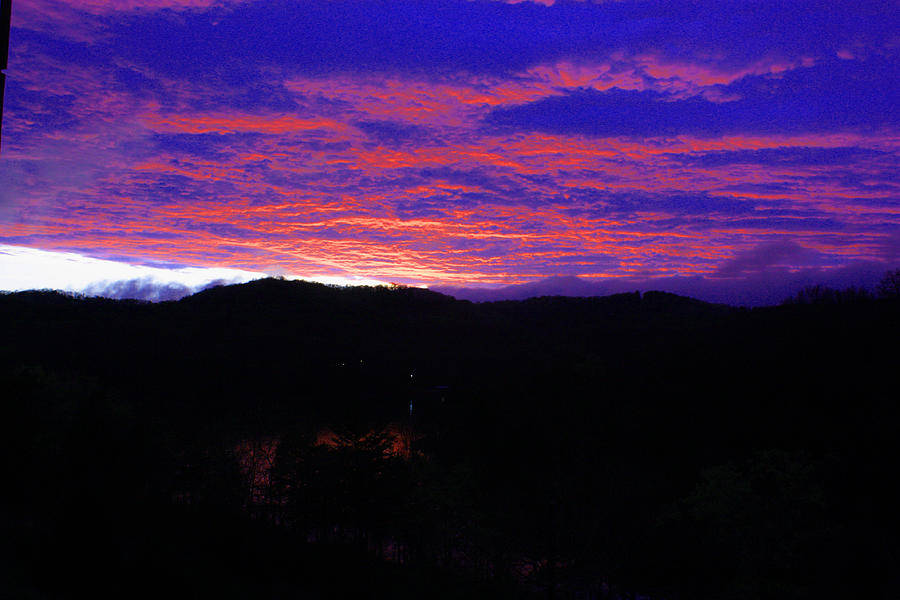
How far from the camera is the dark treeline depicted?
24.7m

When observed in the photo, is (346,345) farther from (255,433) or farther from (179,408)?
(255,433)

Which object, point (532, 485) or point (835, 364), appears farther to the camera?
point (835, 364)

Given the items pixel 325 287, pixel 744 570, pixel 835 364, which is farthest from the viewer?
pixel 325 287

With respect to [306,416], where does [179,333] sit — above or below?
above

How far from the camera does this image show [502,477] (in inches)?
1738

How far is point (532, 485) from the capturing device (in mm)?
41125

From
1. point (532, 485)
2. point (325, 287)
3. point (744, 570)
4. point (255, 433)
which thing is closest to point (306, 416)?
point (255, 433)

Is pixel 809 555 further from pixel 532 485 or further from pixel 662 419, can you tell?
pixel 662 419

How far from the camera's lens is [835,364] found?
5934cm

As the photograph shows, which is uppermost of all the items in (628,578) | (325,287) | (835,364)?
(325,287)

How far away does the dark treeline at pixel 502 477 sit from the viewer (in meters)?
24.7

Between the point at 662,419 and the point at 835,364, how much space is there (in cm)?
2058

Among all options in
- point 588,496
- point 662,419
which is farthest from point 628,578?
point 662,419

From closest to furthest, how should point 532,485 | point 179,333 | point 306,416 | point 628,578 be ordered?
point 628,578
point 532,485
point 306,416
point 179,333
